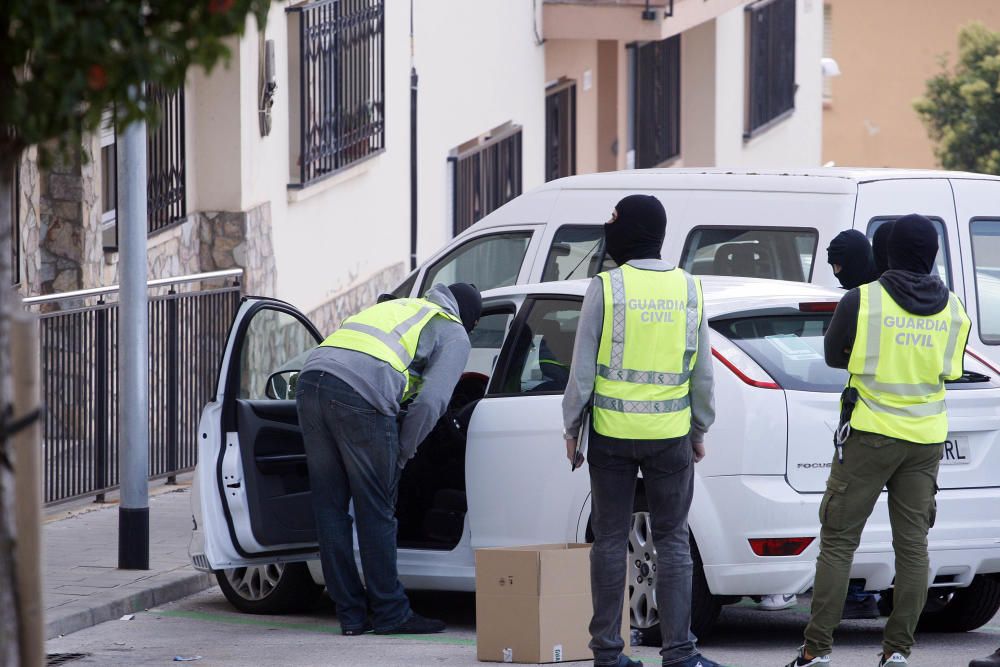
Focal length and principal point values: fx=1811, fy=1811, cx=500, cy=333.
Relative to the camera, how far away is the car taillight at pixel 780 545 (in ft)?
22.9

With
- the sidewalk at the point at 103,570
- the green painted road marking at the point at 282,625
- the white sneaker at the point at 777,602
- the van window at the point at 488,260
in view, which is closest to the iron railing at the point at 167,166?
the sidewalk at the point at 103,570

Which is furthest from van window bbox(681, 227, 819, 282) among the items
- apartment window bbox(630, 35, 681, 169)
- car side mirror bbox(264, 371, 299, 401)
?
apartment window bbox(630, 35, 681, 169)

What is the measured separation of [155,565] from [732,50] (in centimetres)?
2066

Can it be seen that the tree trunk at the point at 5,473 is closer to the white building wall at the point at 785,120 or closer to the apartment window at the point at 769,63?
the white building wall at the point at 785,120

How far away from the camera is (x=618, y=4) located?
2191 cm

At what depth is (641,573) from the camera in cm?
724

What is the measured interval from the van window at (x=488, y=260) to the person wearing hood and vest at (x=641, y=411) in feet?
12.8

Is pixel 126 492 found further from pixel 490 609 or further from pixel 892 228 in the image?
pixel 892 228

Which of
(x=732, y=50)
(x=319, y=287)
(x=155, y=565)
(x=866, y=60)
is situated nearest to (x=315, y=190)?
(x=319, y=287)

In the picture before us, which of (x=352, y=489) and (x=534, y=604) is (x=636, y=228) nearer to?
(x=534, y=604)

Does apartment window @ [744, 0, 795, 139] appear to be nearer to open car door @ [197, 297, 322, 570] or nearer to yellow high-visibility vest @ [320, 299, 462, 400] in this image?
open car door @ [197, 297, 322, 570]

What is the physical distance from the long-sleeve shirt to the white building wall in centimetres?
2124

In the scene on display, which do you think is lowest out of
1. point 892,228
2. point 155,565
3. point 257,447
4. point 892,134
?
point 155,565

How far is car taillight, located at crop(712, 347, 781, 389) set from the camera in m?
7.08
